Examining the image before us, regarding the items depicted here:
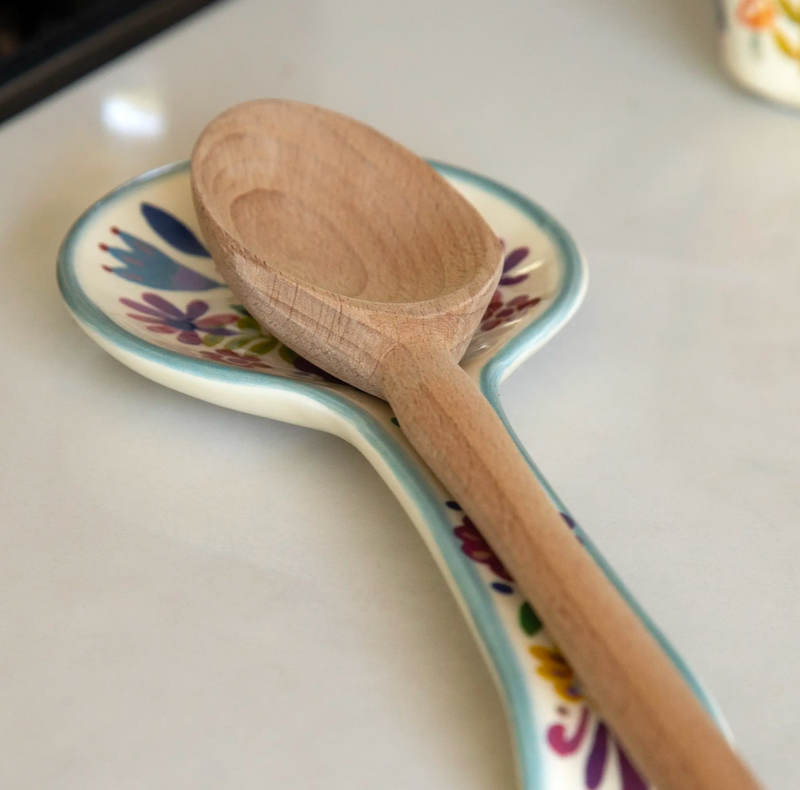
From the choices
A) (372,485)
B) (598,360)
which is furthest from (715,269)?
(372,485)

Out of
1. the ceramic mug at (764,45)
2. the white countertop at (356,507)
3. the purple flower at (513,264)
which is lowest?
the white countertop at (356,507)

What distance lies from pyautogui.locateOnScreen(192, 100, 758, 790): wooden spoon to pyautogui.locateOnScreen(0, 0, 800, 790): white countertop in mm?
43

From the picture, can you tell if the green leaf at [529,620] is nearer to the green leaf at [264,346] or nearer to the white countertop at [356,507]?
the white countertop at [356,507]

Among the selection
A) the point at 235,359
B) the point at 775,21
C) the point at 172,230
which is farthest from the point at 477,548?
the point at 775,21

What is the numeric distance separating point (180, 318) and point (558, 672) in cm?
21

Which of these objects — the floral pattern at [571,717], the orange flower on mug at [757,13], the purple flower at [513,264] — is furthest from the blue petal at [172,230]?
the orange flower on mug at [757,13]

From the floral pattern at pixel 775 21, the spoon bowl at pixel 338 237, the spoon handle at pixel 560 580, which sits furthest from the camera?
the floral pattern at pixel 775 21

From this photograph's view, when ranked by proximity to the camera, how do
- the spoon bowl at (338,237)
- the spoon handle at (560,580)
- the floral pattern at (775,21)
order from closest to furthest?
the spoon handle at (560,580), the spoon bowl at (338,237), the floral pattern at (775,21)

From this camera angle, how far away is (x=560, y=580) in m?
0.24

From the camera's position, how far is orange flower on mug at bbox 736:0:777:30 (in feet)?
1.81

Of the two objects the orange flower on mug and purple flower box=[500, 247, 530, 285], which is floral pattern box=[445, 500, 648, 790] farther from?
the orange flower on mug

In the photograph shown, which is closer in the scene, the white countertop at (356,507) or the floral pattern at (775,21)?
the white countertop at (356,507)

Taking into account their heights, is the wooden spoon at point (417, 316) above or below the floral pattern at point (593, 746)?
above

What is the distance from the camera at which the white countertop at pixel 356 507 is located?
10.2 inches
